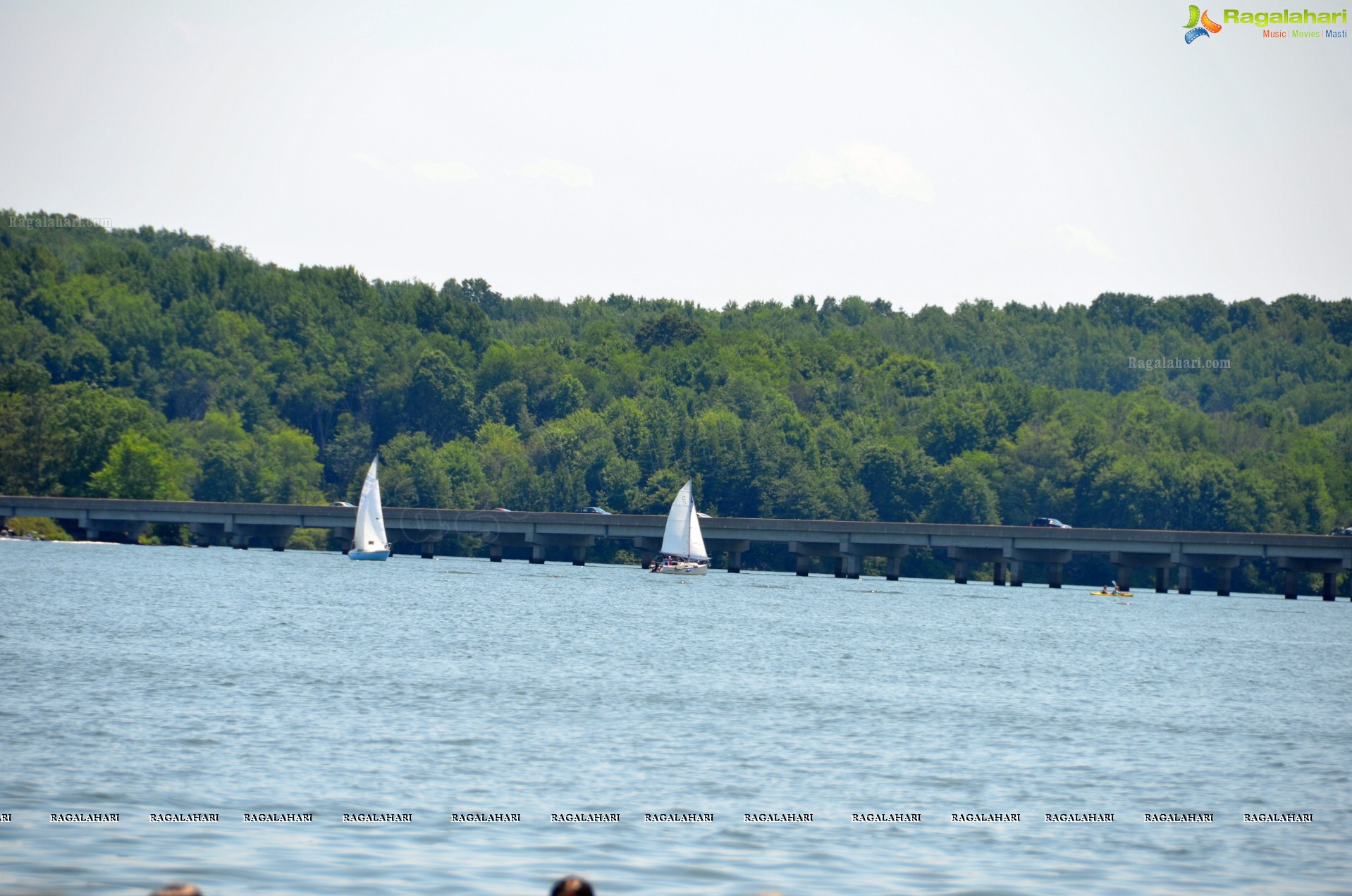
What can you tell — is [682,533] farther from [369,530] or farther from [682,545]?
[369,530]

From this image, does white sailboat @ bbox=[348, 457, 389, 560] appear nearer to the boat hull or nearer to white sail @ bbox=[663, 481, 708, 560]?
the boat hull

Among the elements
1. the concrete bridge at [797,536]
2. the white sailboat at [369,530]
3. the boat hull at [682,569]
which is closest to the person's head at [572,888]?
the boat hull at [682,569]

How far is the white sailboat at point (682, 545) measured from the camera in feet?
457

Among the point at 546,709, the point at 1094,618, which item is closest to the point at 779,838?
the point at 546,709

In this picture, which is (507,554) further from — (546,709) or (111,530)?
(546,709)

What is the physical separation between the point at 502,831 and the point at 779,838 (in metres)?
4.41

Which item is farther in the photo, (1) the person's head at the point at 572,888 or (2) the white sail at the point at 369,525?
(2) the white sail at the point at 369,525

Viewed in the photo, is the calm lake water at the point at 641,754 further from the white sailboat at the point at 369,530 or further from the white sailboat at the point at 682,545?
the white sailboat at the point at 369,530

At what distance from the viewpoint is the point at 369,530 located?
143 m

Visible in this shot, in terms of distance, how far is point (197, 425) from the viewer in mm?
199750

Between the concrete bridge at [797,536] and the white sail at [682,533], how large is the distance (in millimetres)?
10272

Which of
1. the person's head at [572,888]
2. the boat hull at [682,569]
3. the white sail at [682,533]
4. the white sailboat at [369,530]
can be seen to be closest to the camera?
the person's head at [572,888]

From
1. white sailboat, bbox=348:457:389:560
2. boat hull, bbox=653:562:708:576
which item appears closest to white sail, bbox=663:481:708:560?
boat hull, bbox=653:562:708:576

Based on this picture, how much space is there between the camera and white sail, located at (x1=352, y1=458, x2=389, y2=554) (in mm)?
141500
